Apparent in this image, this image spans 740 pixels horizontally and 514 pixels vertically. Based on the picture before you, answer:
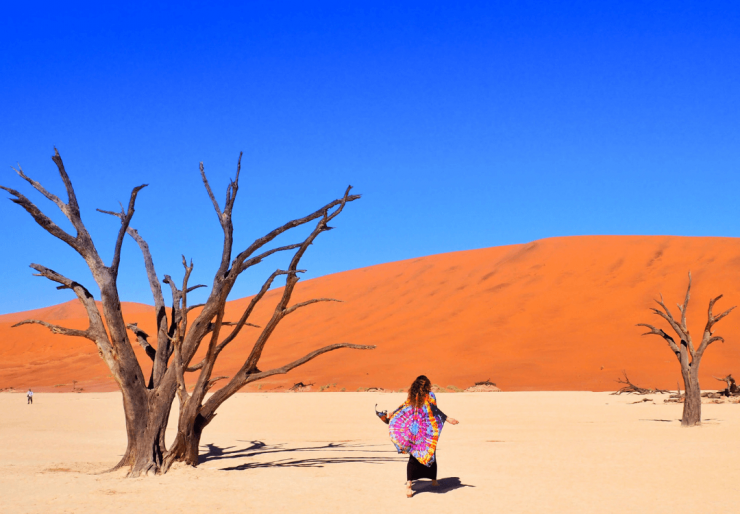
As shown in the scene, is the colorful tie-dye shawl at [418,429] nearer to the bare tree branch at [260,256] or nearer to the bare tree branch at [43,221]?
the bare tree branch at [260,256]

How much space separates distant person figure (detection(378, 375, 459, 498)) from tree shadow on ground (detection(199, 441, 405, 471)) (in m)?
2.48

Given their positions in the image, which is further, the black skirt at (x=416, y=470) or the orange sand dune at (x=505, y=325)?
the orange sand dune at (x=505, y=325)

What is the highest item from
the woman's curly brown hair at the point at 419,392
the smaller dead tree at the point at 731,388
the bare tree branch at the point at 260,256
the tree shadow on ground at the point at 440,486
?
the bare tree branch at the point at 260,256

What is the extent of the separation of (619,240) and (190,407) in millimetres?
52304

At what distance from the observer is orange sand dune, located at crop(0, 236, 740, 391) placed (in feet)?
109

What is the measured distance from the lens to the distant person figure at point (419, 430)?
7.79 m

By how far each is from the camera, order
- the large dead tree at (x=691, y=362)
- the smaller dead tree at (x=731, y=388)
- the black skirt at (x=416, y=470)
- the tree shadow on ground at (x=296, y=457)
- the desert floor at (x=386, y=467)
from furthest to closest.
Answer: the smaller dead tree at (x=731, y=388) < the large dead tree at (x=691, y=362) < the tree shadow on ground at (x=296, y=457) < the black skirt at (x=416, y=470) < the desert floor at (x=386, y=467)

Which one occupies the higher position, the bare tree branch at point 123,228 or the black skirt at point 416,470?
the bare tree branch at point 123,228

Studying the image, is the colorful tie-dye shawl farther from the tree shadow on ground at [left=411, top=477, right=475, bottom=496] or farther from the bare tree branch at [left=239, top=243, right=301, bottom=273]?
the bare tree branch at [left=239, top=243, right=301, bottom=273]

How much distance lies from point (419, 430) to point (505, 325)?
115ft

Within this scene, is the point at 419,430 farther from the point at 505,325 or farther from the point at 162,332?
the point at 505,325

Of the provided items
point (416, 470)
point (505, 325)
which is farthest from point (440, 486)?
point (505, 325)

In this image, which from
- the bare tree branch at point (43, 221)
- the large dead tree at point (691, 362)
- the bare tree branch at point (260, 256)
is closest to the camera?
the bare tree branch at point (43, 221)

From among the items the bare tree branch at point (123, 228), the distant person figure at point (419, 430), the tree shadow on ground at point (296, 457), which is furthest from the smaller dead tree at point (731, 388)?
the bare tree branch at point (123, 228)
